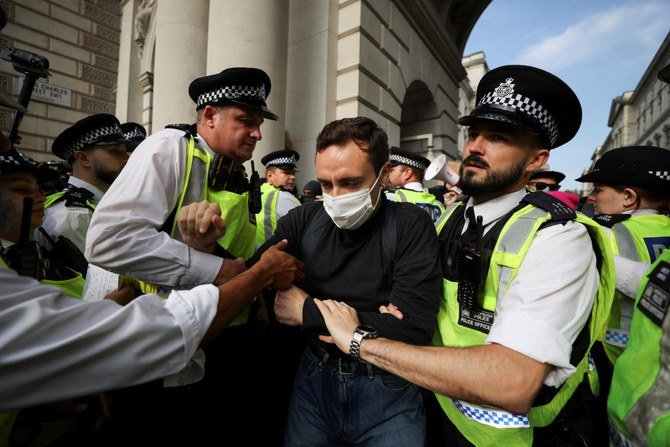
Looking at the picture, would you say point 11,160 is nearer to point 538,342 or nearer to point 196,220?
point 196,220

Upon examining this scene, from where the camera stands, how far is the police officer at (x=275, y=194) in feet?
12.5

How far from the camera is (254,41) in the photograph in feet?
16.7

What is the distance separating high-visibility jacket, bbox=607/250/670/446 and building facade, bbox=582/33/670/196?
30.8 metres

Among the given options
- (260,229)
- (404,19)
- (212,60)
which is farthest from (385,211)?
(404,19)

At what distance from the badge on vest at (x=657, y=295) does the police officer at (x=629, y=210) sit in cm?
102

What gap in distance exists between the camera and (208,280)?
160 cm

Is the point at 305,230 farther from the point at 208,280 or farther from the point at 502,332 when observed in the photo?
the point at 502,332

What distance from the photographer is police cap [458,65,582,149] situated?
4.49ft

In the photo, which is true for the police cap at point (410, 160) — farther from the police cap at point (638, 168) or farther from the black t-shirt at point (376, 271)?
the black t-shirt at point (376, 271)

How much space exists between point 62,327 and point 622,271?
253 centimetres

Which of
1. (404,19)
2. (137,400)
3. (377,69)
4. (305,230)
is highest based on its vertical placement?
(404,19)

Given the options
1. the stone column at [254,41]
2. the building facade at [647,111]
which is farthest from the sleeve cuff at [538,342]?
the building facade at [647,111]

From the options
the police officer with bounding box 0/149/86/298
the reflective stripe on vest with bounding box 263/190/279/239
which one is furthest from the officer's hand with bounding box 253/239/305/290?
the reflective stripe on vest with bounding box 263/190/279/239

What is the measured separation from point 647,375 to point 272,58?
573 cm
